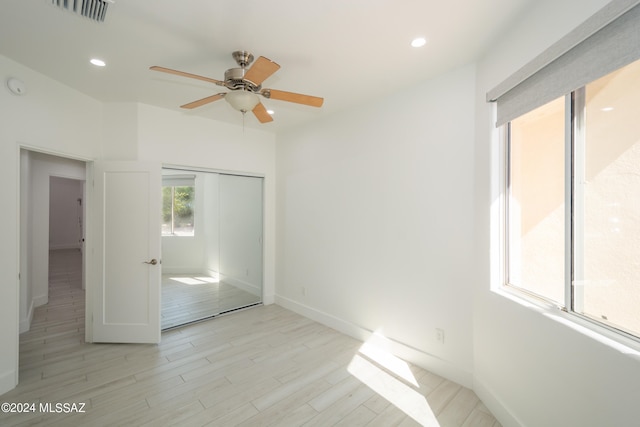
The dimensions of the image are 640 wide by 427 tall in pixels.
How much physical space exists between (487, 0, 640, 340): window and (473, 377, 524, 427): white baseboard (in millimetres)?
815

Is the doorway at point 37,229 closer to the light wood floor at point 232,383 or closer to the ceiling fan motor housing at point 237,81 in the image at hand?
the light wood floor at point 232,383

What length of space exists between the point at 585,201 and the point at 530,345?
0.91m

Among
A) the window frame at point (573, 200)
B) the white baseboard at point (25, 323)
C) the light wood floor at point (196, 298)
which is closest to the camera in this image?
the window frame at point (573, 200)

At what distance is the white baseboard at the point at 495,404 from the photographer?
1810mm

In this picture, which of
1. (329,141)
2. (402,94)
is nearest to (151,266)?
(329,141)

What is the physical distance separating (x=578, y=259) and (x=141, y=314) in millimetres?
3948

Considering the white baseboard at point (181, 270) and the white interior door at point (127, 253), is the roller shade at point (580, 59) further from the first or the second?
the white baseboard at point (181, 270)

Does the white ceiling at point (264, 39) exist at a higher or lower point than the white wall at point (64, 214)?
→ higher

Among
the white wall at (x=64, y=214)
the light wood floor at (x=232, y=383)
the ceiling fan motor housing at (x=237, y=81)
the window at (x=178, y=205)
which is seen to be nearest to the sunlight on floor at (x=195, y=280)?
the window at (x=178, y=205)

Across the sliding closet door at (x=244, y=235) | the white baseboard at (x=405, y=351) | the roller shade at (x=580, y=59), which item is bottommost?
→ the white baseboard at (x=405, y=351)

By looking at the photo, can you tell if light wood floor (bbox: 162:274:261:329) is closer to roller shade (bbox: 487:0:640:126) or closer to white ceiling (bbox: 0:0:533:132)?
white ceiling (bbox: 0:0:533:132)

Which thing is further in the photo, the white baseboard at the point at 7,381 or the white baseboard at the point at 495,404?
the white baseboard at the point at 7,381

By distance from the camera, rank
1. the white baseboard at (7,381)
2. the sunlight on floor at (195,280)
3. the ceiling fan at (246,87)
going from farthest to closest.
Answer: the sunlight on floor at (195,280) < the white baseboard at (7,381) < the ceiling fan at (246,87)

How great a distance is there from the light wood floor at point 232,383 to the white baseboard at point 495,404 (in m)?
0.06
